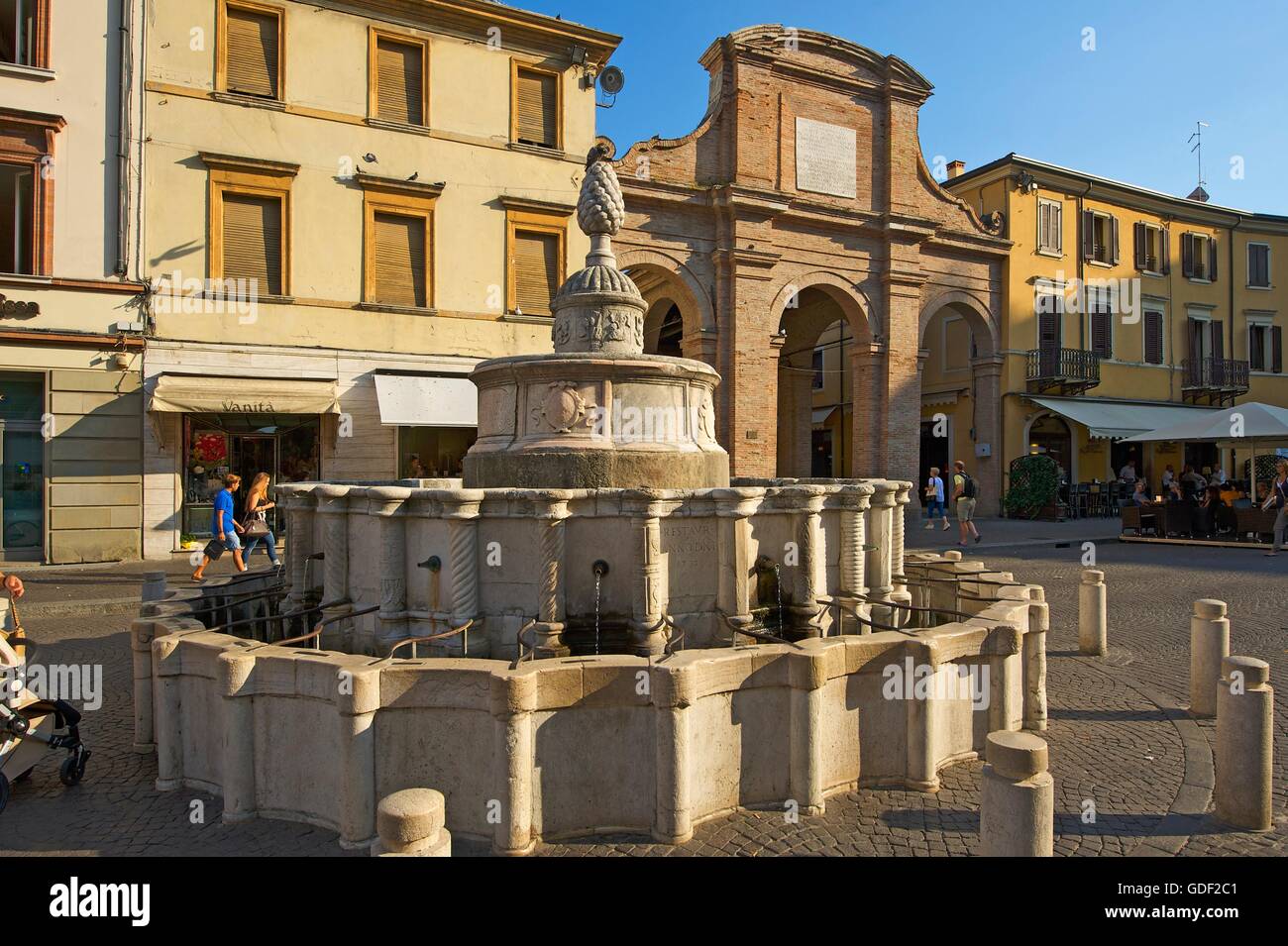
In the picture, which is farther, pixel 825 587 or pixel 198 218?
pixel 198 218

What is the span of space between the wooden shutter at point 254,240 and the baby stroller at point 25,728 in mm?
12802

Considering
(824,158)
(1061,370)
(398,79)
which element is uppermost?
(824,158)

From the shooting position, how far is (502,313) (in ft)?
58.9

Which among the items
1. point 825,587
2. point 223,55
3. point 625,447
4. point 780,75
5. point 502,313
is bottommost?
point 825,587

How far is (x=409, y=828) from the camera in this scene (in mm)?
2471

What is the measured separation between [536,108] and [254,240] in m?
7.36

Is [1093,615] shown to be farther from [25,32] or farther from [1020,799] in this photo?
[25,32]

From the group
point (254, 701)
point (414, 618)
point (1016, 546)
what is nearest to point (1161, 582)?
point (1016, 546)

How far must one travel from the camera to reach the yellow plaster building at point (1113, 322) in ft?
86.1

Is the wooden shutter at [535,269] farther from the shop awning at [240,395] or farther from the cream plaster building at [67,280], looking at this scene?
the cream plaster building at [67,280]

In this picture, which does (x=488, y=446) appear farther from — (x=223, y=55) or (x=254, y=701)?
(x=223, y=55)

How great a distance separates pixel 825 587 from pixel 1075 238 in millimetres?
27472

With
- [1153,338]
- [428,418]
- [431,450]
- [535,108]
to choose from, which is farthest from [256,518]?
[1153,338]

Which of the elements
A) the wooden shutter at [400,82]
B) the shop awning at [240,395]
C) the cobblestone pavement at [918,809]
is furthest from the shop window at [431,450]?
the cobblestone pavement at [918,809]
